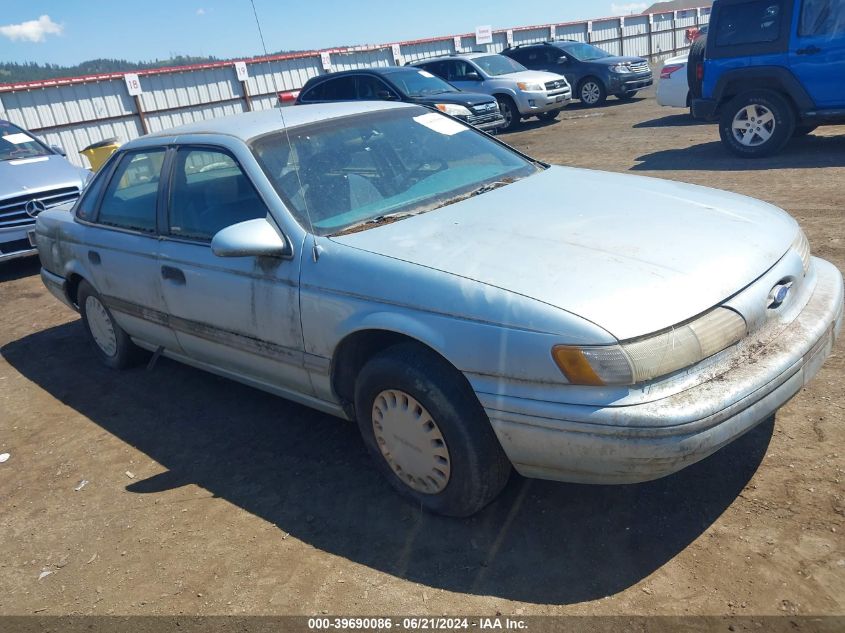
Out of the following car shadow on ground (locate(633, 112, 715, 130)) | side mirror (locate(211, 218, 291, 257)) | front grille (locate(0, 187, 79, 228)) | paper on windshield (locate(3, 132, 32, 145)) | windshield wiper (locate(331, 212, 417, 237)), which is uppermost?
paper on windshield (locate(3, 132, 32, 145))

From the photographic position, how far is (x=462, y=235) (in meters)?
3.07

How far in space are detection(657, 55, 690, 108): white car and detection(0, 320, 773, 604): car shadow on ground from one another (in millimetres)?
10829

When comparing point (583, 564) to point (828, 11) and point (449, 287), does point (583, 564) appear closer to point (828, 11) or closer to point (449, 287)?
point (449, 287)

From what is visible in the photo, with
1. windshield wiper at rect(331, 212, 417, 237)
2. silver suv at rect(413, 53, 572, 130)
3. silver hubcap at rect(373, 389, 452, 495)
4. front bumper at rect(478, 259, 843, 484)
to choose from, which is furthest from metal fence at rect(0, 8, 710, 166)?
front bumper at rect(478, 259, 843, 484)

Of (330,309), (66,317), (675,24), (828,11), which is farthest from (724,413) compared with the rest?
(675,24)

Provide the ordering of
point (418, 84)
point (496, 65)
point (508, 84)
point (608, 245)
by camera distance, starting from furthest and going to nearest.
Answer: point (496, 65) → point (508, 84) → point (418, 84) → point (608, 245)

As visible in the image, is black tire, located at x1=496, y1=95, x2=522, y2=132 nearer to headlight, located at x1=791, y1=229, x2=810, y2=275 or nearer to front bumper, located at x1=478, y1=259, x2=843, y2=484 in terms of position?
headlight, located at x1=791, y1=229, x2=810, y2=275

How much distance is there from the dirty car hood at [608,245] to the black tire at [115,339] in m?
2.53

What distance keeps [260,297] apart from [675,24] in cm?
3241

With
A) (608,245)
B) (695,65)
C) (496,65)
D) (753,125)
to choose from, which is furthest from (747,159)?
(496,65)

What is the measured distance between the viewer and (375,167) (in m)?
3.71

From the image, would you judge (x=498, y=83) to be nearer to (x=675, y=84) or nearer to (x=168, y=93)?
(x=675, y=84)

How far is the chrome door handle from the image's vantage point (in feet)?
12.8

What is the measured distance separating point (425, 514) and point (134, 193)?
9.21 ft
